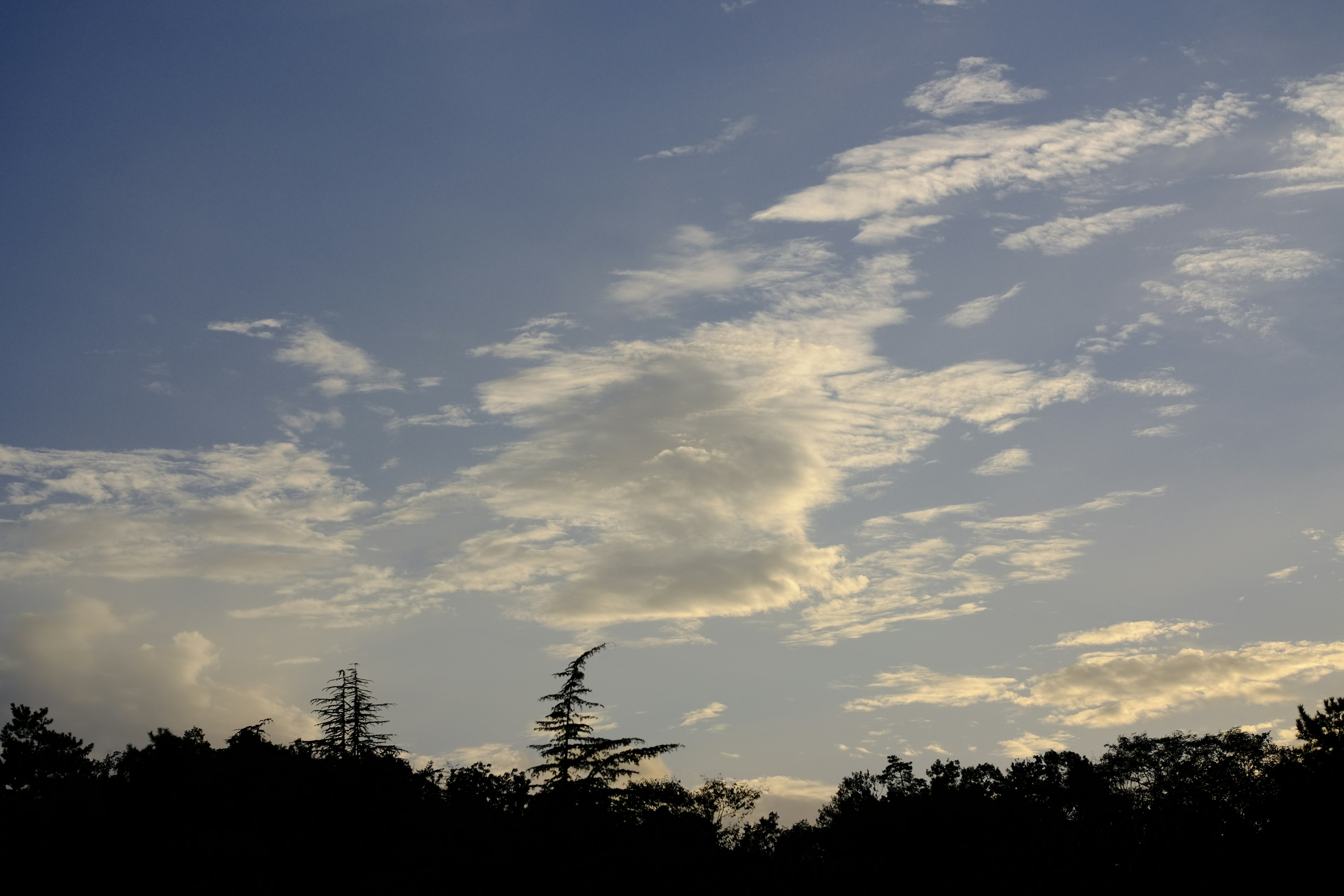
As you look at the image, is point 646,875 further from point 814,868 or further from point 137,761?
point 137,761

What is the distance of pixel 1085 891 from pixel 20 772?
8249cm

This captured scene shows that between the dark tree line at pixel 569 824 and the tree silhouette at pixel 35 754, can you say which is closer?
the dark tree line at pixel 569 824

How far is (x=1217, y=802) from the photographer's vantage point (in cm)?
7094

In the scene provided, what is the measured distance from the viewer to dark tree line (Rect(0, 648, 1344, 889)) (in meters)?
46.0

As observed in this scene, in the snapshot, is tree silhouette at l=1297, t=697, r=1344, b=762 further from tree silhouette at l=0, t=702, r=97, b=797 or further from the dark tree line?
tree silhouette at l=0, t=702, r=97, b=797

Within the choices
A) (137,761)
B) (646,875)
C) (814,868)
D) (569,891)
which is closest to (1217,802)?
(814,868)

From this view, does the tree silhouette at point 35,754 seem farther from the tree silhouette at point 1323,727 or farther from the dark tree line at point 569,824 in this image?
the tree silhouette at point 1323,727

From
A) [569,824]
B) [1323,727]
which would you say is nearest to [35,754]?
[569,824]

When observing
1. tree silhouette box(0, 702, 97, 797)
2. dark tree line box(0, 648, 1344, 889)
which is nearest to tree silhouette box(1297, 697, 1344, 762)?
dark tree line box(0, 648, 1344, 889)

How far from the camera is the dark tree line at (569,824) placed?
46.0m

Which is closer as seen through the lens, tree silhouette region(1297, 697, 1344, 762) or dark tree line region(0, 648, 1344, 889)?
dark tree line region(0, 648, 1344, 889)

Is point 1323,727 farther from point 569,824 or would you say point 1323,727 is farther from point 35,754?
point 35,754

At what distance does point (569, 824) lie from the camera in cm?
5397

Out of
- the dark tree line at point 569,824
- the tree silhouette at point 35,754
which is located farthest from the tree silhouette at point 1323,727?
the tree silhouette at point 35,754
